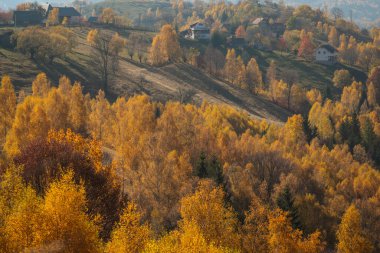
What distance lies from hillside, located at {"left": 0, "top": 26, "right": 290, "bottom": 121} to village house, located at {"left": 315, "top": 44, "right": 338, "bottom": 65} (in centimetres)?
6227

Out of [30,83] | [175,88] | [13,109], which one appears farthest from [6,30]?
[13,109]

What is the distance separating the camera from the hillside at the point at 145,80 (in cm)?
10852

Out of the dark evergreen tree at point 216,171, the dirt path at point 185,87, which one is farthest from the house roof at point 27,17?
the dark evergreen tree at point 216,171

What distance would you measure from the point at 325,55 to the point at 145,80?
9534 cm

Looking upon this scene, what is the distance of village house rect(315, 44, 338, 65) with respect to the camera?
184 meters

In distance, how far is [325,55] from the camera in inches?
7259

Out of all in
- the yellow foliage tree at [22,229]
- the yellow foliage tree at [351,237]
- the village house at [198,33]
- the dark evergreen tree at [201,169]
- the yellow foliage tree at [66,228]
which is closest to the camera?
the yellow foliage tree at [22,229]

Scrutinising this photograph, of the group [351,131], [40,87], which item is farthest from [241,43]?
[40,87]

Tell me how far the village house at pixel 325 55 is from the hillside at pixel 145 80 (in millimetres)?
62270

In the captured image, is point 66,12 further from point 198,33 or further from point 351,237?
point 351,237

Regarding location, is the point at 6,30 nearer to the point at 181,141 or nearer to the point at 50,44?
the point at 50,44

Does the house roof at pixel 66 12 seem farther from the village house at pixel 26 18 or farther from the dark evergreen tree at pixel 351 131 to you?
the dark evergreen tree at pixel 351 131

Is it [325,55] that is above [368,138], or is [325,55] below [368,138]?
above

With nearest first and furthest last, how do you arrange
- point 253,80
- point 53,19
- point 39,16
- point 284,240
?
point 284,240 < point 253,80 < point 53,19 < point 39,16
